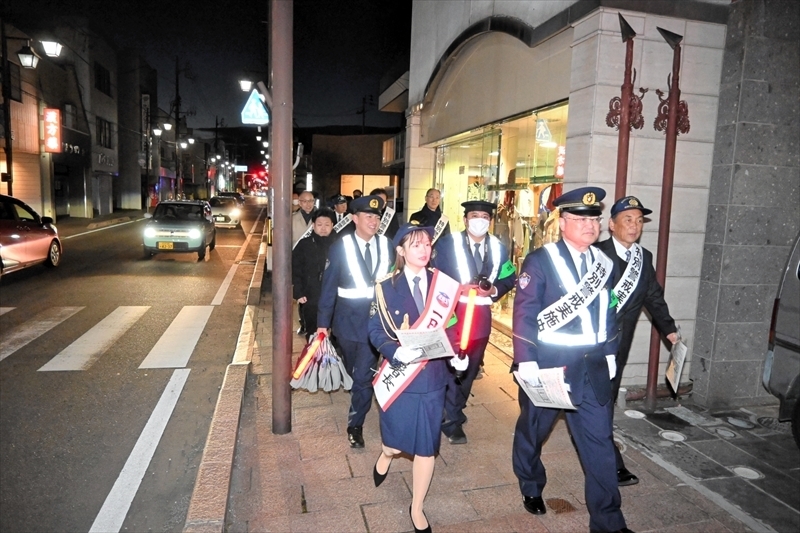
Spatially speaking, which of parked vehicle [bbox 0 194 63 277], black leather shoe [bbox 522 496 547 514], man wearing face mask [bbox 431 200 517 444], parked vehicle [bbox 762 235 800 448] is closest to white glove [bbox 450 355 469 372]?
black leather shoe [bbox 522 496 547 514]

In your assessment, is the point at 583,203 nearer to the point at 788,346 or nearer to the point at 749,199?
the point at 788,346

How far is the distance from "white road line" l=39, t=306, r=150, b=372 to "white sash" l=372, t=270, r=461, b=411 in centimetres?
521

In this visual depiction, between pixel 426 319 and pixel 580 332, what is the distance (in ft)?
3.29

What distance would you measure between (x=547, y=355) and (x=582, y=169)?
2.88 metres

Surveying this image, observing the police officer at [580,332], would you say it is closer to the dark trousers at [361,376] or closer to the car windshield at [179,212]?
the dark trousers at [361,376]

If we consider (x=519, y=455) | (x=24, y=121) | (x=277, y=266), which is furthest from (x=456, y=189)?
(x=24, y=121)

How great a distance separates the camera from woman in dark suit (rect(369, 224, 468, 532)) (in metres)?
3.42

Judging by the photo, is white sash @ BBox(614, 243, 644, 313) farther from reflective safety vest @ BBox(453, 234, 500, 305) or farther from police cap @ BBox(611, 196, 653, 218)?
reflective safety vest @ BBox(453, 234, 500, 305)

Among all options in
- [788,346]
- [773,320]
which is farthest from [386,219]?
[788,346]

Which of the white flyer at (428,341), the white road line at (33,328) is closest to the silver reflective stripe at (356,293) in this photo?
the white flyer at (428,341)

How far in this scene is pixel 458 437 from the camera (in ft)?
16.0

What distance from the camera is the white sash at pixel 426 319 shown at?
11.1 ft

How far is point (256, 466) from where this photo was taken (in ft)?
14.3

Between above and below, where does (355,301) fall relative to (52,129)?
below
